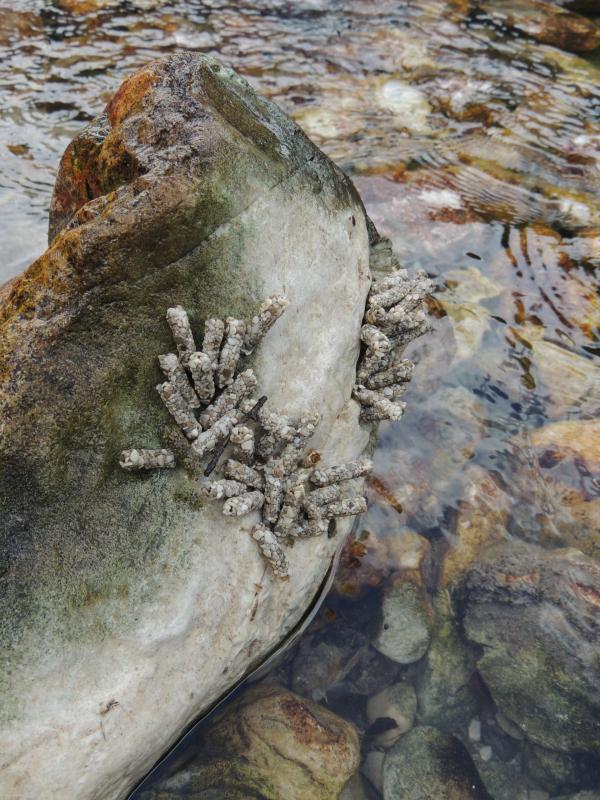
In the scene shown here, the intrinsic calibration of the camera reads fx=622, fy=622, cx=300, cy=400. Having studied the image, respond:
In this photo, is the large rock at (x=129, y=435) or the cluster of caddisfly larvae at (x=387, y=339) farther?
the cluster of caddisfly larvae at (x=387, y=339)

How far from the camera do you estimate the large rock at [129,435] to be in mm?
3234

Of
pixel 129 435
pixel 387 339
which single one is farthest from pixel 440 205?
pixel 129 435

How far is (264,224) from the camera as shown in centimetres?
400

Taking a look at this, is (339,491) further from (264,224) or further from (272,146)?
(272,146)

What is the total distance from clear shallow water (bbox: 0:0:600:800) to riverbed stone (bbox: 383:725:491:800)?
172 millimetres

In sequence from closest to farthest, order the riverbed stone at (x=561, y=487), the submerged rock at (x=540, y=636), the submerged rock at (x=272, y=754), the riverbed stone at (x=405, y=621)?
Result: the submerged rock at (x=272, y=754) < the submerged rock at (x=540, y=636) < the riverbed stone at (x=405, y=621) < the riverbed stone at (x=561, y=487)

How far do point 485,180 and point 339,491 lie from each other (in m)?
5.61

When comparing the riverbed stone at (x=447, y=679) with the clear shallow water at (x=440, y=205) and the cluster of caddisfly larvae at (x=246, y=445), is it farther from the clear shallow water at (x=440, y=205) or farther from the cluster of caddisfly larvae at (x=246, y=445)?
the cluster of caddisfly larvae at (x=246, y=445)

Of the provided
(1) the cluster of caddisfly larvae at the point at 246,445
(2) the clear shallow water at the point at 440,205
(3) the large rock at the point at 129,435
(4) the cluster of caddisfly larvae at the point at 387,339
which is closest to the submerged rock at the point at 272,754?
(2) the clear shallow water at the point at 440,205

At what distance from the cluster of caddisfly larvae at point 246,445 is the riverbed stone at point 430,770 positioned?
2061 millimetres

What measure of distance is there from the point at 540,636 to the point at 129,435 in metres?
3.77

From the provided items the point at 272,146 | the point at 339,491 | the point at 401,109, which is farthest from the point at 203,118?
the point at 401,109

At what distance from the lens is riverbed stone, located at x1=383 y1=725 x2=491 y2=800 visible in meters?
4.86

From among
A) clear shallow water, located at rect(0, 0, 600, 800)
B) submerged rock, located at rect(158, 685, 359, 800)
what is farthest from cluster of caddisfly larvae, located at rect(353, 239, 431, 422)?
submerged rock, located at rect(158, 685, 359, 800)
